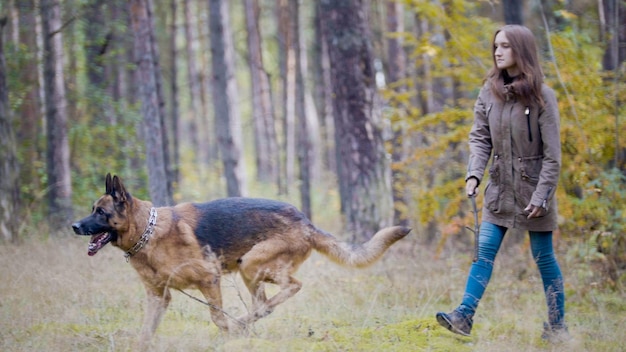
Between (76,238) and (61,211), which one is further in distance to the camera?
(61,211)

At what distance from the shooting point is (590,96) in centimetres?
775

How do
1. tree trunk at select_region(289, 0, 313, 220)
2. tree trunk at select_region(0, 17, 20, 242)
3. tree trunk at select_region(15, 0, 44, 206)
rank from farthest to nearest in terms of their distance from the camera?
tree trunk at select_region(289, 0, 313, 220), tree trunk at select_region(15, 0, 44, 206), tree trunk at select_region(0, 17, 20, 242)

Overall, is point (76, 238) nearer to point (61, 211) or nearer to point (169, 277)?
point (61, 211)

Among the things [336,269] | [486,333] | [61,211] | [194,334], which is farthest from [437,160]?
[61,211]

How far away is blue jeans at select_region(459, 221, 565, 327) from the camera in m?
5.01

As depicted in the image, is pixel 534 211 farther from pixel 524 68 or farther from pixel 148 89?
pixel 148 89

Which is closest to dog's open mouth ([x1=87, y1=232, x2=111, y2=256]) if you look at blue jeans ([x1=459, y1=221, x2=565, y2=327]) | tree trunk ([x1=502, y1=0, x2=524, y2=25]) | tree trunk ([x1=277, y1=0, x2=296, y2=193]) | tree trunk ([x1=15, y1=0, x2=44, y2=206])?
blue jeans ([x1=459, y1=221, x2=565, y2=327])

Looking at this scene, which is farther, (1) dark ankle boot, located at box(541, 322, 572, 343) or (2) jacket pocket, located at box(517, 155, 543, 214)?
(1) dark ankle boot, located at box(541, 322, 572, 343)

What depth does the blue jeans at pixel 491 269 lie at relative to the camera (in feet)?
16.4

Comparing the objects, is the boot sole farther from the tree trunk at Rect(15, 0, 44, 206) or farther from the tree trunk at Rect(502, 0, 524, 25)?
the tree trunk at Rect(15, 0, 44, 206)

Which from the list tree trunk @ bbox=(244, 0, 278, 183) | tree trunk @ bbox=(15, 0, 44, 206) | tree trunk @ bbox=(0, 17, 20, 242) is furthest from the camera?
tree trunk @ bbox=(244, 0, 278, 183)

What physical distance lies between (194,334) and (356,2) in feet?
19.1

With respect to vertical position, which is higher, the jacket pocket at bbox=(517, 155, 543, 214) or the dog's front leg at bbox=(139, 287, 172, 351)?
the jacket pocket at bbox=(517, 155, 543, 214)

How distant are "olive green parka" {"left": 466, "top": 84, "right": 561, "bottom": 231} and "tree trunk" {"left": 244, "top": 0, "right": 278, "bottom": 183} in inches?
631
